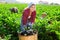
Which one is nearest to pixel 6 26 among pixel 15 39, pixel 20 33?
pixel 15 39

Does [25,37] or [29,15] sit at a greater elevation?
[29,15]

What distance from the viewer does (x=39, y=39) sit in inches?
261

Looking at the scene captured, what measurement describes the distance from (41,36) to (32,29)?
0.37 metres

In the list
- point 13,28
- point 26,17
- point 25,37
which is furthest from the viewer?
point 13,28

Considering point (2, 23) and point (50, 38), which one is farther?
point (2, 23)

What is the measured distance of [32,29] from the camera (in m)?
6.44

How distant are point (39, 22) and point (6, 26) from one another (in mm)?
1177

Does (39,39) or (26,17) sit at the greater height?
(26,17)

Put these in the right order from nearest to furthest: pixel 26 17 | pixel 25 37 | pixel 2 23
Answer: pixel 25 37 → pixel 26 17 → pixel 2 23

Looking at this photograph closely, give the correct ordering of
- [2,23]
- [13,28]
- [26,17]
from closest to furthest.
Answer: [26,17] → [13,28] → [2,23]

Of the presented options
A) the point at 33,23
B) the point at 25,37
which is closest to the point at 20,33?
the point at 25,37

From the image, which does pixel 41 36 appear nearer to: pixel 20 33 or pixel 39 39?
pixel 39 39

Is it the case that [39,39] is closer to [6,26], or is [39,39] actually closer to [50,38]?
[50,38]

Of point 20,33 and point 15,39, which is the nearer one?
point 20,33
